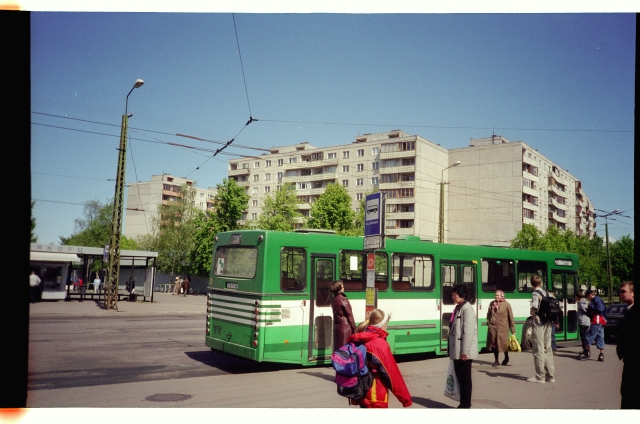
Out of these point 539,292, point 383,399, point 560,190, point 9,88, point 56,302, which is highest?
point 560,190

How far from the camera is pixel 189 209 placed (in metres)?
62.2

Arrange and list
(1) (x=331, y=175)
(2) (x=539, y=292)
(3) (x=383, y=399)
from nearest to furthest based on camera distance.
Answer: (3) (x=383, y=399)
(2) (x=539, y=292)
(1) (x=331, y=175)

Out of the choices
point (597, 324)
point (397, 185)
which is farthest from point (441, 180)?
point (597, 324)

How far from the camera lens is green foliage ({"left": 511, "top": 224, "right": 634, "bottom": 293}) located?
49.0 m

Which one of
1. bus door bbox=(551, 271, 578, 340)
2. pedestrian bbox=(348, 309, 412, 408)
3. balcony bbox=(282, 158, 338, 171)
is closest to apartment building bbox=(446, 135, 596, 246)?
balcony bbox=(282, 158, 338, 171)

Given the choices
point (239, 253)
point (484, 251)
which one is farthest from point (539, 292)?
point (239, 253)

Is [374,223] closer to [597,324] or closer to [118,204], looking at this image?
[597,324]

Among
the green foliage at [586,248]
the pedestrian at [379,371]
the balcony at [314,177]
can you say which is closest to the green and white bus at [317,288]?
the pedestrian at [379,371]

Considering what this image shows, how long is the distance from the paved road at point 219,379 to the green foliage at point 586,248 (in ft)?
130

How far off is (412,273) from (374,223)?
139 inches

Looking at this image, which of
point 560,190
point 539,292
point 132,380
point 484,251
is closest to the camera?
point 132,380

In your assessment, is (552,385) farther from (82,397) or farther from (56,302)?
(56,302)

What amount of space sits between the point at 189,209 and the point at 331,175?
22.4 meters

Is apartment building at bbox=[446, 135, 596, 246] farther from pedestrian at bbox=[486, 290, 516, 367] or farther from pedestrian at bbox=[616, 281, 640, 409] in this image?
pedestrian at bbox=[616, 281, 640, 409]
